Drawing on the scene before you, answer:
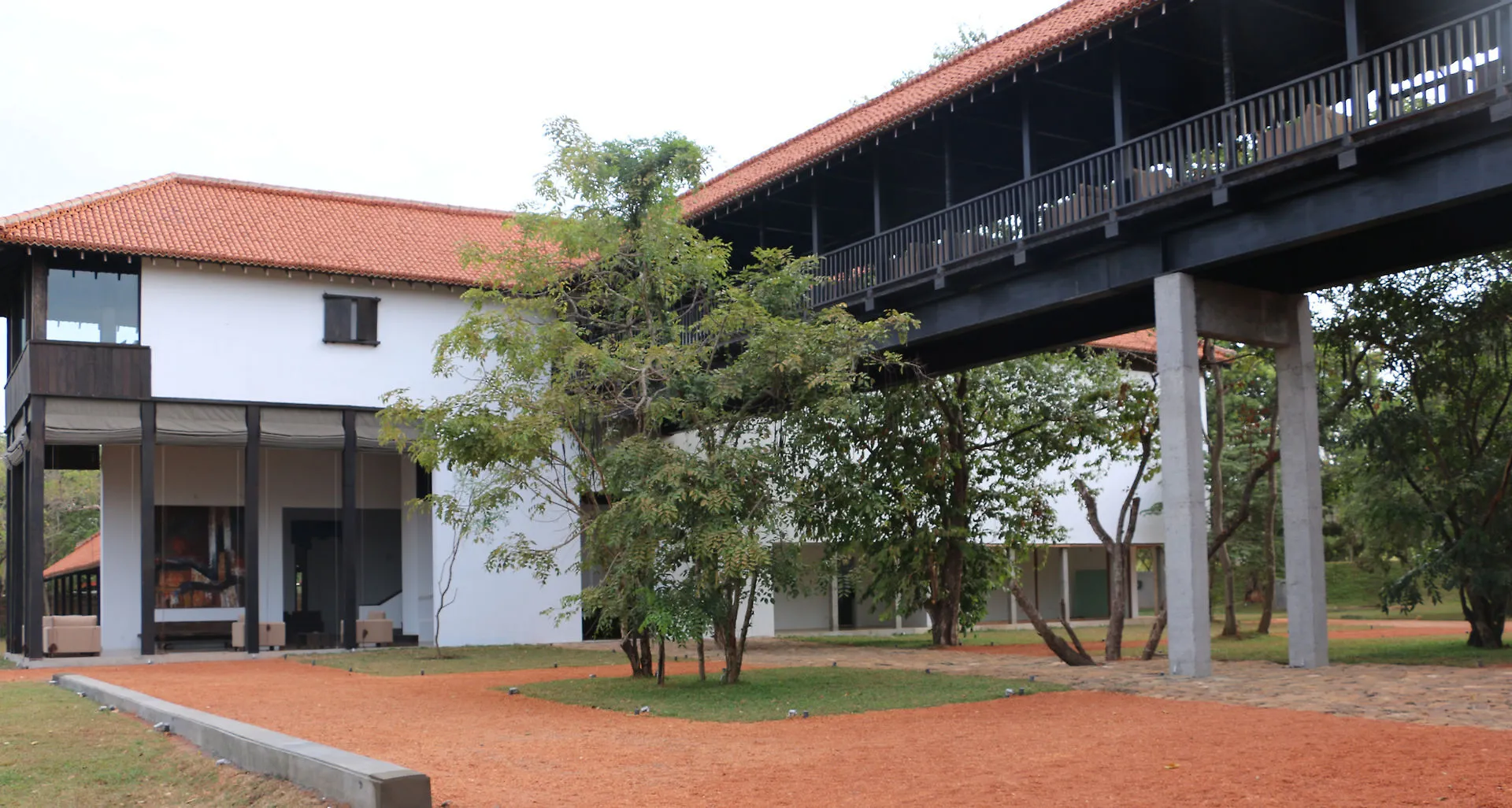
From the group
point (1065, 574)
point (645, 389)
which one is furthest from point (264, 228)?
point (1065, 574)

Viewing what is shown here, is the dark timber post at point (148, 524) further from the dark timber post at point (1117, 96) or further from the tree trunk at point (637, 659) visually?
the dark timber post at point (1117, 96)

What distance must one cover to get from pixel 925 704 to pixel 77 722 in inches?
319

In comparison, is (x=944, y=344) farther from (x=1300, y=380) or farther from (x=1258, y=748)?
(x=1258, y=748)

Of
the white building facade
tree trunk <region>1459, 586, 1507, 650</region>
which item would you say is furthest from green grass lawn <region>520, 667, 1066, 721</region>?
the white building facade

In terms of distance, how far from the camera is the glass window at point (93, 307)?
23.1 m

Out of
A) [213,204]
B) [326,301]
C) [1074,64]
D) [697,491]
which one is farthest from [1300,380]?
[213,204]

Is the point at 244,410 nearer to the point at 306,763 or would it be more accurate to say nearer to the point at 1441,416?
the point at 306,763

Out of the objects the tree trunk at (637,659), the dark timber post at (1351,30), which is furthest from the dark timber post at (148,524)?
the dark timber post at (1351,30)

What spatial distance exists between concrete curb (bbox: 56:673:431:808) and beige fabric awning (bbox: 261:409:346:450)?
1403cm

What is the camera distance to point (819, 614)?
33250 millimetres

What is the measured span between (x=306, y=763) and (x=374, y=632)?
19.7 meters

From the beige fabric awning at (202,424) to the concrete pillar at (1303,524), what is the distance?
18226 millimetres

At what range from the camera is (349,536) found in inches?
975

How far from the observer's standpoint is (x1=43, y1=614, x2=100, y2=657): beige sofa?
75.2 feet
